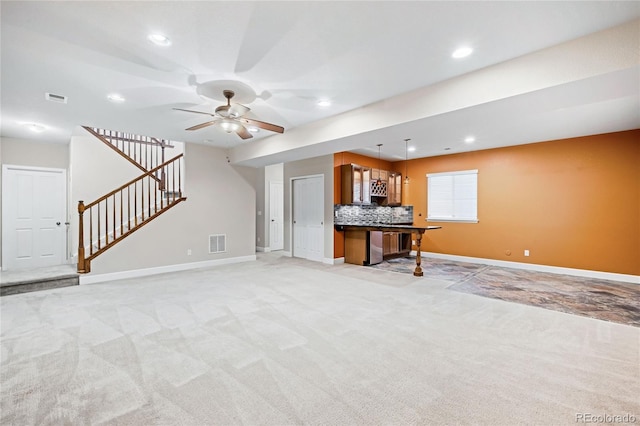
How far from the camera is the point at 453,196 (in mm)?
7430

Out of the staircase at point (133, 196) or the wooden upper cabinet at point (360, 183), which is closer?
the staircase at point (133, 196)

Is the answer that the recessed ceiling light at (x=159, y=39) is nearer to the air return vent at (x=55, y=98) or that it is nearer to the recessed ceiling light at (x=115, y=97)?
the recessed ceiling light at (x=115, y=97)

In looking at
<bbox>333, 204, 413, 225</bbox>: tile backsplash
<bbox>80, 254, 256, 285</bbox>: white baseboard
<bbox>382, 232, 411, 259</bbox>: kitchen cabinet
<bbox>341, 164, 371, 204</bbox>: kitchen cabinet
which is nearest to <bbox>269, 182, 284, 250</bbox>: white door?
<bbox>80, 254, 256, 285</bbox>: white baseboard

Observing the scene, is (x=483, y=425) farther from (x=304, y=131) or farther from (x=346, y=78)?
(x=304, y=131)

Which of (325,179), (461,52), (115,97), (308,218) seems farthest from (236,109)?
(308,218)

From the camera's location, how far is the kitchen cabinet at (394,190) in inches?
311

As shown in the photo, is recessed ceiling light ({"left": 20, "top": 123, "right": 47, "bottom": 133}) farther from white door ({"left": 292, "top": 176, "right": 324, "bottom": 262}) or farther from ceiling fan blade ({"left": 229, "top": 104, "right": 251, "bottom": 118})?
white door ({"left": 292, "top": 176, "right": 324, "bottom": 262})

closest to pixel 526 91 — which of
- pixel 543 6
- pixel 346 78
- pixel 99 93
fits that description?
pixel 543 6

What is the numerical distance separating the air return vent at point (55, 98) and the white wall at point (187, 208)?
7.31ft

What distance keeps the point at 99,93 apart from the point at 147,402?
12.2 ft

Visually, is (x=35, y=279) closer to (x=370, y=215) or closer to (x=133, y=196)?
(x=133, y=196)

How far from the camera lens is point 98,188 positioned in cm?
600

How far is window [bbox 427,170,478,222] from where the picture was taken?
7.11m

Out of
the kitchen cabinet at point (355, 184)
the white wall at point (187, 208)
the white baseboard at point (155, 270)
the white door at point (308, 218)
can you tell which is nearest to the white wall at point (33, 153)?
the white wall at point (187, 208)
